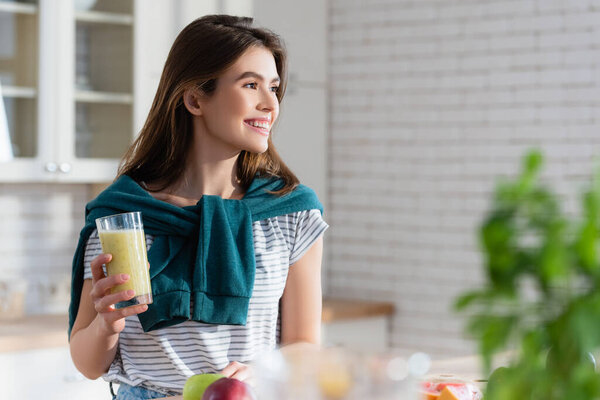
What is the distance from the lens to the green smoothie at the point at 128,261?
1.67 m

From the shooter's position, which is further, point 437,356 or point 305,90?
point 305,90

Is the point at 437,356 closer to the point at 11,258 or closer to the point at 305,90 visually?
the point at 305,90

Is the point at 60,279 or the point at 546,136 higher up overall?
the point at 546,136

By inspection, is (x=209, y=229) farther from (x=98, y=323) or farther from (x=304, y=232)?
(x=98, y=323)

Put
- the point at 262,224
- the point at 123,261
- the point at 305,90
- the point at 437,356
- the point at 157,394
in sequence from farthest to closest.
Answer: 1. the point at 305,90
2. the point at 437,356
3. the point at 262,224
4. the point at 157,394
5. the point at 123,261

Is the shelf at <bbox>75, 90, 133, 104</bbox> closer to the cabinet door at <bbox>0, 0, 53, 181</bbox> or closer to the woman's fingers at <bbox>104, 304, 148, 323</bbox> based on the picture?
the cabinet door at <bbox>0, 0, 53, 181</bbox>

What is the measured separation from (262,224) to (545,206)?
57.0 inches

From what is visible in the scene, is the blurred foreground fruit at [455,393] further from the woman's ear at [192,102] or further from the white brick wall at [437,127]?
the white brick wall at [437,127]

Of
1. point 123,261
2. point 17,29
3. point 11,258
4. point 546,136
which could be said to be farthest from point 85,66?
point 123,261

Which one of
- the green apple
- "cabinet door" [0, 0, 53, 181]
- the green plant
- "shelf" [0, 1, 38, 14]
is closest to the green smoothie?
the green apple

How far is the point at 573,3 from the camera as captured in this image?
396 centimetres

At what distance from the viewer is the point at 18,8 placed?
366cm

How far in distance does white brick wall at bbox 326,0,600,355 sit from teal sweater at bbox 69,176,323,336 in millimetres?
2236

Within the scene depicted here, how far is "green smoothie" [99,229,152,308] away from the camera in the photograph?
1672 mm
